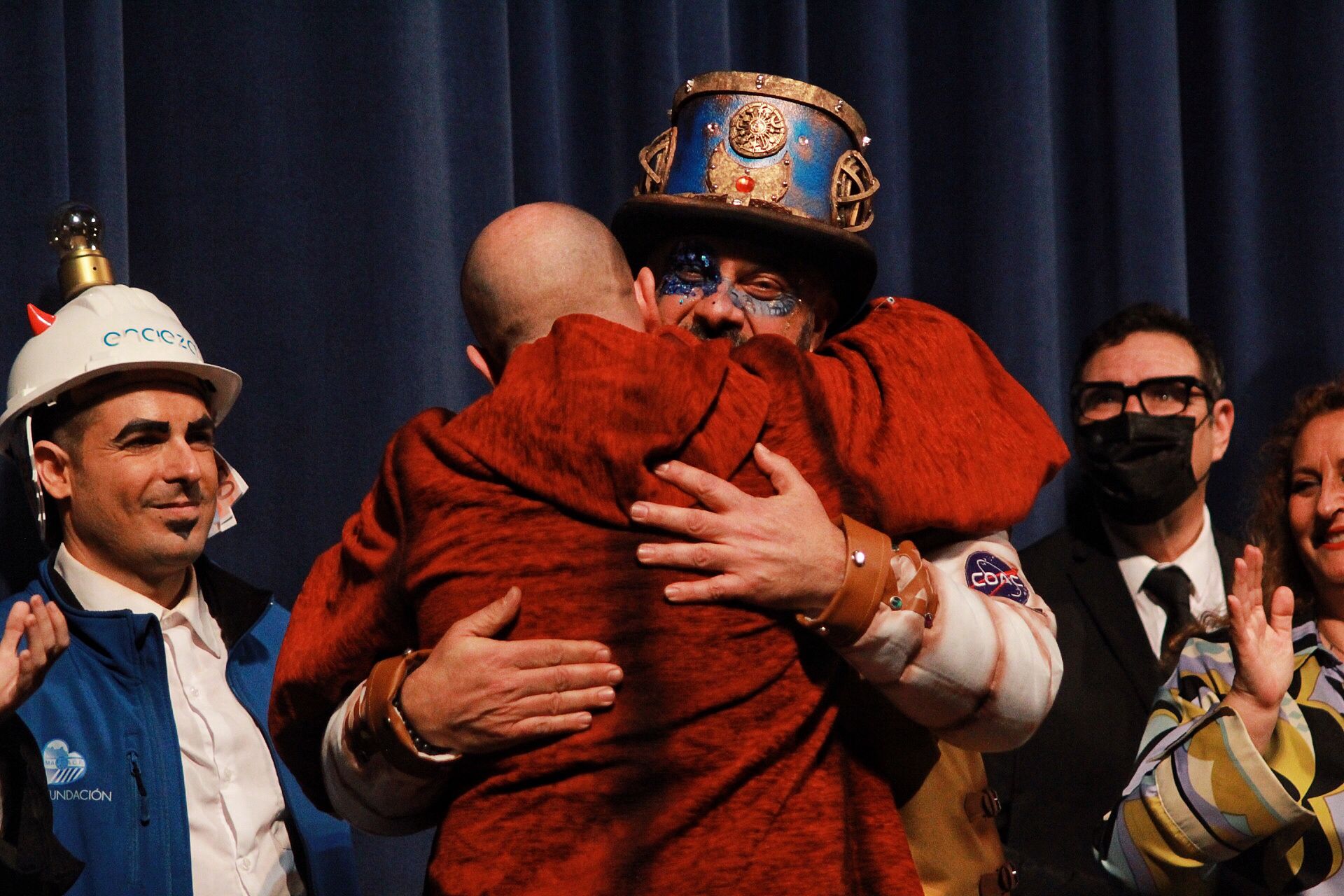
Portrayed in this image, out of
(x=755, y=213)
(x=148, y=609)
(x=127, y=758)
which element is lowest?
(x=127, y=758)

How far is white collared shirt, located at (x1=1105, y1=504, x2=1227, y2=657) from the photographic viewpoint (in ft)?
8.05

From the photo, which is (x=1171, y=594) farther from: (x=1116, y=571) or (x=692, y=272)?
Result: (x=692, y=272)

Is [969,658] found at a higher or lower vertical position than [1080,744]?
higher

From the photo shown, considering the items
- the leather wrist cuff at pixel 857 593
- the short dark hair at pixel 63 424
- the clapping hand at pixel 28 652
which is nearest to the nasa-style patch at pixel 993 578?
the leather wrist cuff at pixel 857 593

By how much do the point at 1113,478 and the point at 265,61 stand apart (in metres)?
1.59

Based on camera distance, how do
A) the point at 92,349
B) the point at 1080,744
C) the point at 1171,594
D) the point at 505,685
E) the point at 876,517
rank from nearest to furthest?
the point at 505,685
the point at 876,517
the point at 92,349
the point at 1080,744
the point at 1171,594

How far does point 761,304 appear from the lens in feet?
5.75

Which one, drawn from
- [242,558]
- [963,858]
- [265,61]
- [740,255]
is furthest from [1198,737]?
[265,61]

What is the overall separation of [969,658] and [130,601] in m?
1.34

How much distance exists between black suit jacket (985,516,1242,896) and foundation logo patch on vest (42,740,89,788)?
4.44 ft

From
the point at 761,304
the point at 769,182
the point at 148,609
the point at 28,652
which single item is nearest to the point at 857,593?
the point at 761,304

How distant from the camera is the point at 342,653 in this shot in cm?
145

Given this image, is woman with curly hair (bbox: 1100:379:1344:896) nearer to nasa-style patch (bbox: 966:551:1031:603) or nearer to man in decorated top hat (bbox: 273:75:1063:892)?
man in decorated top hat (bbox: 273:75:1063:892)

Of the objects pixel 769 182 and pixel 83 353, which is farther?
pixel 83 353
